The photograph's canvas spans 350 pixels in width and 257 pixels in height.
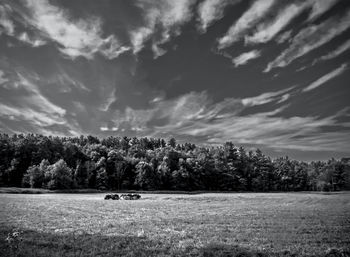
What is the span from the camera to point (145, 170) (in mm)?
112125

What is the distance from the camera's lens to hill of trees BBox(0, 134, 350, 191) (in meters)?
104

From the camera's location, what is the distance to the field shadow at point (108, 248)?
11.2 m

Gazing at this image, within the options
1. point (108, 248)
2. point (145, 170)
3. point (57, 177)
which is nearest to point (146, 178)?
point (145, 170)

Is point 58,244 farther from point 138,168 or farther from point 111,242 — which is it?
point 138,168

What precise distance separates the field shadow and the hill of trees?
81171mm

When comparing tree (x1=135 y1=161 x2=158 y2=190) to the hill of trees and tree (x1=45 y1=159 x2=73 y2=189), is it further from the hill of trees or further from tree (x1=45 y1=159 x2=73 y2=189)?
tree (x1=45 y1=159 x2=73 y2=189)

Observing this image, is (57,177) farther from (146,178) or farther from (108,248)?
(108,248)

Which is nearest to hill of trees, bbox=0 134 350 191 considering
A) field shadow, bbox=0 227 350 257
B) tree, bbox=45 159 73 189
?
tree, bbox=45 159 73 189

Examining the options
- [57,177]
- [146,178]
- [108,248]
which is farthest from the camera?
[146,178]

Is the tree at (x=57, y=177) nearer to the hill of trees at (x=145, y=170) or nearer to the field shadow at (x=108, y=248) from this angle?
the hill of trees at (x=145, y=170)

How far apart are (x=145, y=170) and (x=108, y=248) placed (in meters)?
101

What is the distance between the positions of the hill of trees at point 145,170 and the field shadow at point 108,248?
81.2 m

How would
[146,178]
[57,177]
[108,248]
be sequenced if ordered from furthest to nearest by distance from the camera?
1. [146,178]
2. [57,177]
3. [108,248]

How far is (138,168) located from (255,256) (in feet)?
352
